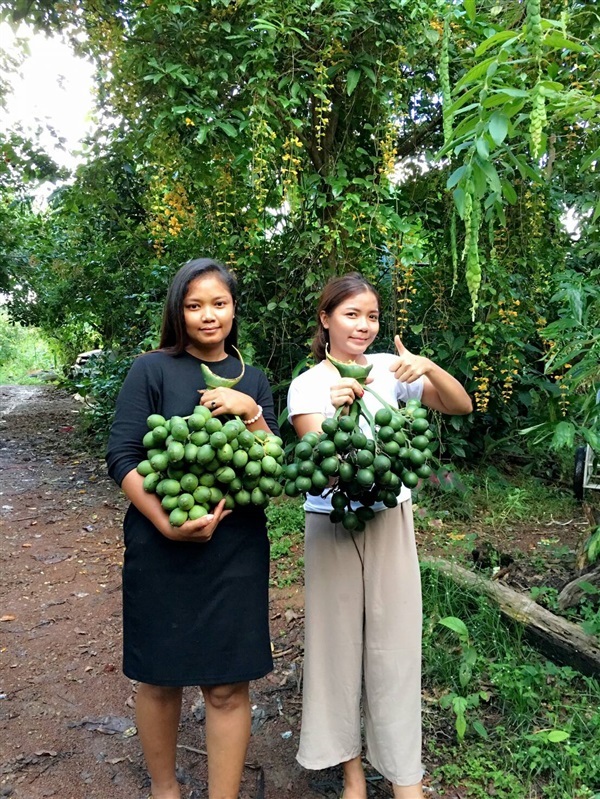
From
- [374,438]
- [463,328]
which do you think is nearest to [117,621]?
[374,438]

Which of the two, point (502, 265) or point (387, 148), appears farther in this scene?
point (502, 265)

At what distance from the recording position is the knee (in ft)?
6.29

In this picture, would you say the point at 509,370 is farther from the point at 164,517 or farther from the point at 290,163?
the point at 164,517

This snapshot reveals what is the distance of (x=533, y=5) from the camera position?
57.8 inches

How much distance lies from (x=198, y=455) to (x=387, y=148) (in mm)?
3017

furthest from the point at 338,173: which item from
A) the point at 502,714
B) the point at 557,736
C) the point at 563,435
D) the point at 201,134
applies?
the point at 557,736

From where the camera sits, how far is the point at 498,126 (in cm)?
158

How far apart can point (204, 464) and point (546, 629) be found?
81.6 inches

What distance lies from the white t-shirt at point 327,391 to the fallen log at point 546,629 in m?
1.36

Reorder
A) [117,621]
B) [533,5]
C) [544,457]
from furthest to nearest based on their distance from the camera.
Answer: [544,457] → [117,621] → [533,5]

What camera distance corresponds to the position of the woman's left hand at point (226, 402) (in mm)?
1815

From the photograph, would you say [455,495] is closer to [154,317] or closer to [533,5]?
[154,317]

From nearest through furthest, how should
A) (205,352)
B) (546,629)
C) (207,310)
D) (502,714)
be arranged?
(207,310), (205,352), (502,714), (546,629)

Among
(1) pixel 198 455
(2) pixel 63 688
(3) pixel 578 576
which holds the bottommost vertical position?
(2) pixel 63 688
